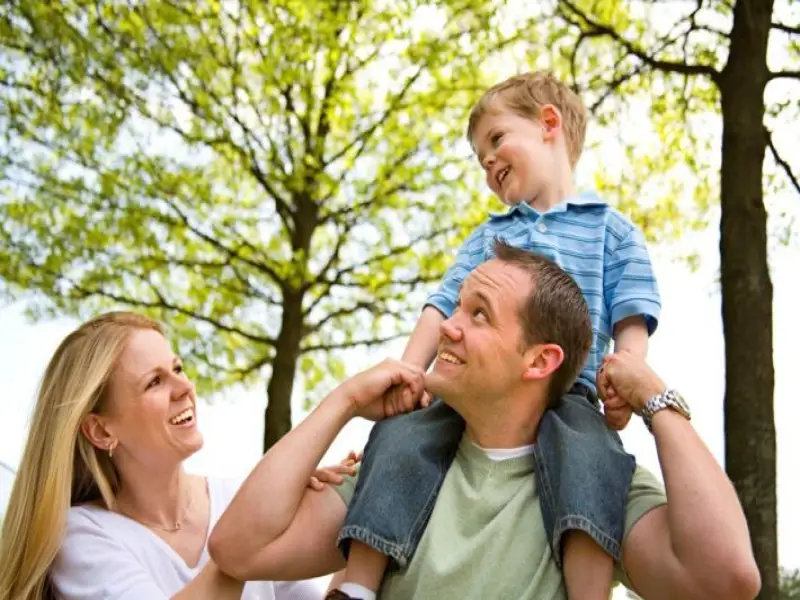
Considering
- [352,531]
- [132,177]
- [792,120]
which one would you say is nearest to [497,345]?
[352,531]

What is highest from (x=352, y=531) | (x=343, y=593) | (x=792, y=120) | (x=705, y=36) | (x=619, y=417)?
(x=705, y=36)

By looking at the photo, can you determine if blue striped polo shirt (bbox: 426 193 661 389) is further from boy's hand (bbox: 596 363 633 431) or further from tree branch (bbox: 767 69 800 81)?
tree branch (bbox: 767 69 800 81)

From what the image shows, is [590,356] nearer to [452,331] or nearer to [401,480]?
[452,331]

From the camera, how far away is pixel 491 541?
1.83 metres

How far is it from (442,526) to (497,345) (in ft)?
1.19

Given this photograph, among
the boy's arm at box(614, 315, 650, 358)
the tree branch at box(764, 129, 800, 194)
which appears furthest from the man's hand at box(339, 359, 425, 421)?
the tree branch at box(764, 129, 800, 194)

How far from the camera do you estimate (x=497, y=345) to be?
1.91m

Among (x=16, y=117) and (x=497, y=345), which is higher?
(x=16, y=117)

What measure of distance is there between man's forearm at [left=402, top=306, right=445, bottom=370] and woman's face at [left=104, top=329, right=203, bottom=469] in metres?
0.65

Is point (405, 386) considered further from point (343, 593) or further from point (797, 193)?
point (797, 193)

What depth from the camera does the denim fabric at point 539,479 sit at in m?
1.77

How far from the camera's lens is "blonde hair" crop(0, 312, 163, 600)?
2.45 meters

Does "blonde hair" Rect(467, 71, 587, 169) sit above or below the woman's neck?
above

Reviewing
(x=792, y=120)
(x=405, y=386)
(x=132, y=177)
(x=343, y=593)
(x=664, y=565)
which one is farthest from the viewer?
(x=132, y=177)
